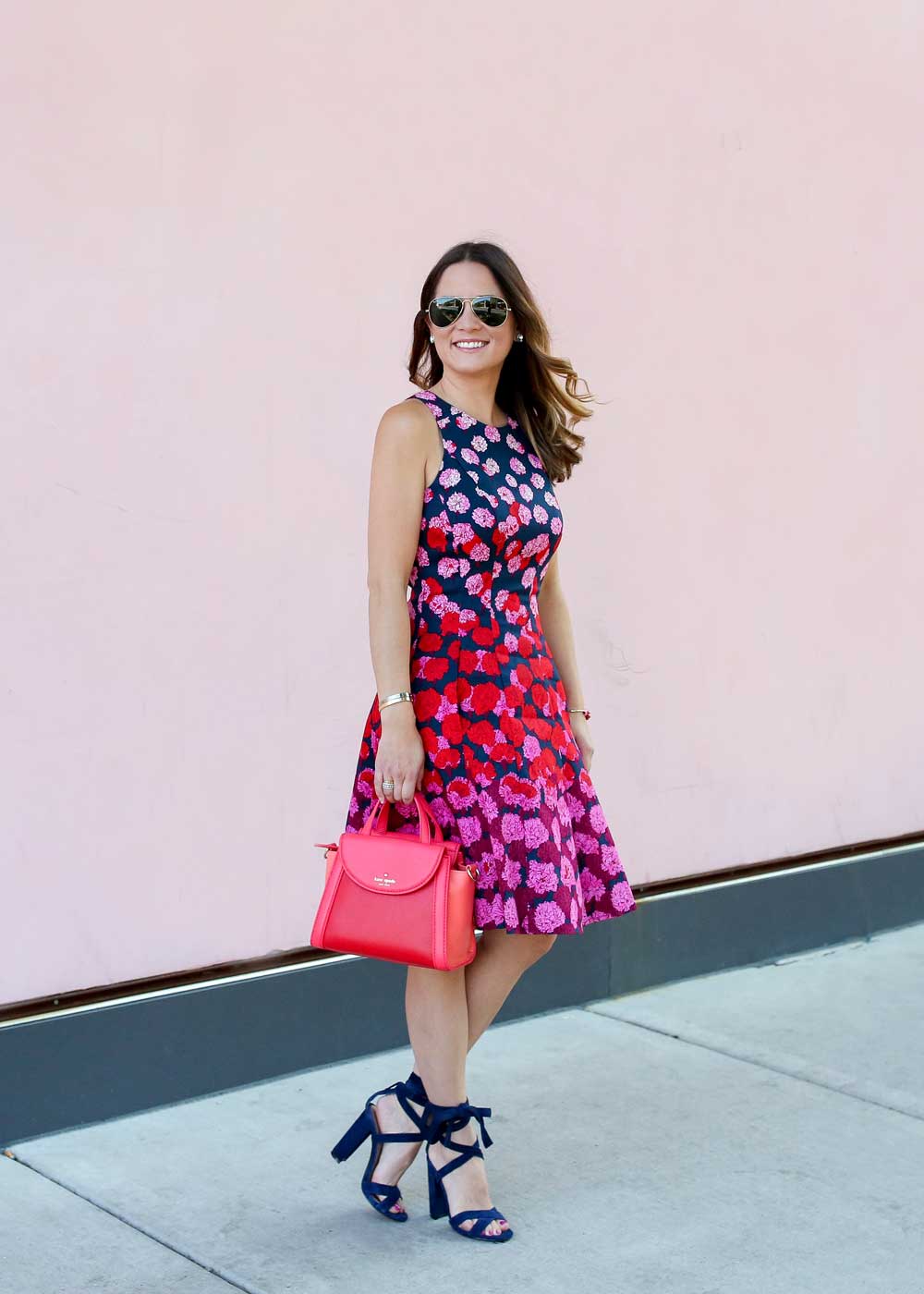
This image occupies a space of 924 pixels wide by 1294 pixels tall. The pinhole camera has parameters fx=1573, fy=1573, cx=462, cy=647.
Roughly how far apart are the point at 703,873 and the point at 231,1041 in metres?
1.76

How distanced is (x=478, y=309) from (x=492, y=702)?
0.75 meters

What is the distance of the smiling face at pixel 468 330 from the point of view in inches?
118

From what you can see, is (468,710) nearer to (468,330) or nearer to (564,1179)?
(468,330)

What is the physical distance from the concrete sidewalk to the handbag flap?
69 cm

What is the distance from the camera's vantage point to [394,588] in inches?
114

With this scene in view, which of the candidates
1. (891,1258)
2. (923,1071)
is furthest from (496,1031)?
(891,1258)

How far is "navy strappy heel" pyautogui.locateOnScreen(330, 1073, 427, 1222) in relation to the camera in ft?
9.87

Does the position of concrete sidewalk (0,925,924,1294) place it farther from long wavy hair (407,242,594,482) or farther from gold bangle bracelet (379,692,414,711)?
long wavy hair (407,242,594,482)

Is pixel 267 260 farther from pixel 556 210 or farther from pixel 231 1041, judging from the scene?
pixel 231 1041

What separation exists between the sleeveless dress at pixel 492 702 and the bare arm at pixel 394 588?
2.1 inches

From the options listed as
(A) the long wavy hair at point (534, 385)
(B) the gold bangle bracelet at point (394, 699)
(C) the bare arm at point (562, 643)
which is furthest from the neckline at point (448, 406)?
(B) the gold bangle bracelet at point (394, 699)

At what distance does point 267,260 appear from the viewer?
146 inches

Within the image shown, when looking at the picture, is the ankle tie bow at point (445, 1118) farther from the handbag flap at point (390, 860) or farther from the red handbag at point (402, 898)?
the handbag flap at point (390, 860)

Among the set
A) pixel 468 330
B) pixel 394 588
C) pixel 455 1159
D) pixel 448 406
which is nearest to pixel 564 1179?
pixel 455 1159
